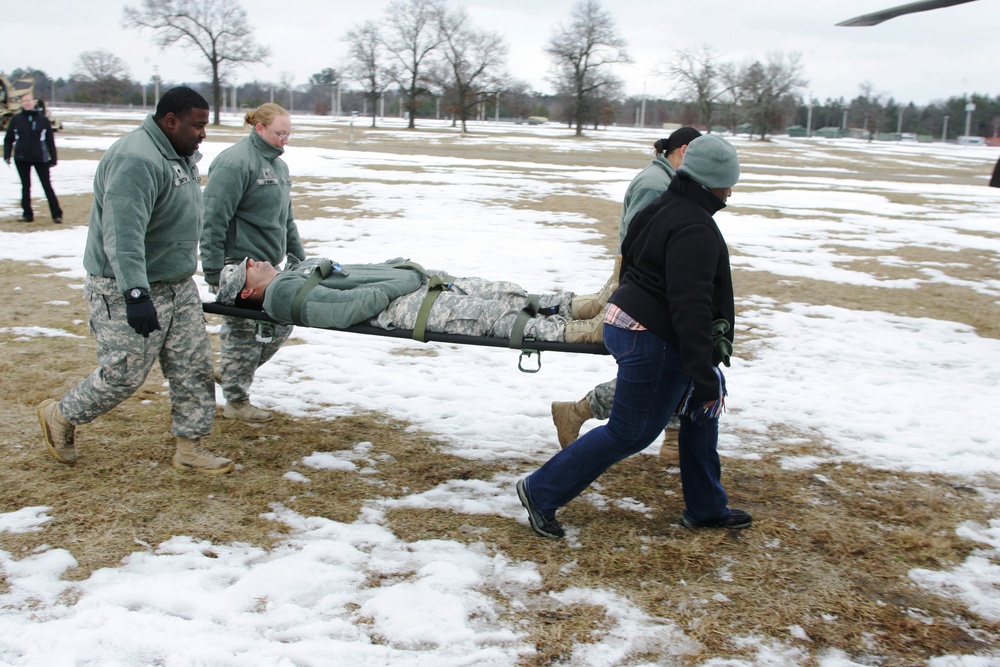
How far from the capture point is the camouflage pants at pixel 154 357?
4016 mm

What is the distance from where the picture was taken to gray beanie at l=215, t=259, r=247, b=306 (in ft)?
15.4

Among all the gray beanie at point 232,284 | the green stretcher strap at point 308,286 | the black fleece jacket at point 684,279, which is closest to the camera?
the black fleece jacket at point 684,279

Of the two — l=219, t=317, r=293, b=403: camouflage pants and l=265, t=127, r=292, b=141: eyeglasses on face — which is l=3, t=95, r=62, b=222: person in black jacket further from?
l=265, t=127, r=292, b=141: eyeglasses on face

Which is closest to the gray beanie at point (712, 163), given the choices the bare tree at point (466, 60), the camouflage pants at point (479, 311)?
the camouflage pants at point (479, 311)

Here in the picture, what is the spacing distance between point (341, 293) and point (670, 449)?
2041mm

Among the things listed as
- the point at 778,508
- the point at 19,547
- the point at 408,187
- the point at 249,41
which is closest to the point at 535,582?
the point at 778,508

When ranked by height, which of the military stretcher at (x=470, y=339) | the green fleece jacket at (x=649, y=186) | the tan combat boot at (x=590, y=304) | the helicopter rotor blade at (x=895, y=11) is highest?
the helicopter rotor blade at (x=895, y=11)

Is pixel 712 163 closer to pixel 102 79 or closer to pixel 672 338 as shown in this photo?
pixel 672 338

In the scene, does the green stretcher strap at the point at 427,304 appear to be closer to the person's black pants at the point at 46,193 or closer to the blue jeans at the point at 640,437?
the blue jeans at the point at 640,437

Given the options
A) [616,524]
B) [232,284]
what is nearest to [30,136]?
[232,284]

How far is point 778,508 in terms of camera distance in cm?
413

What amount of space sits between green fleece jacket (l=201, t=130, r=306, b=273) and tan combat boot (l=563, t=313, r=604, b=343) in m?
1.95

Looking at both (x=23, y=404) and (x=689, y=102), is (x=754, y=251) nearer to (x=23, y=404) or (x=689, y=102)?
(x=23, y=404)

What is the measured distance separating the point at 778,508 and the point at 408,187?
16.0 metres
